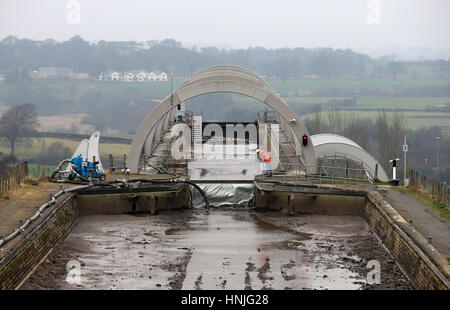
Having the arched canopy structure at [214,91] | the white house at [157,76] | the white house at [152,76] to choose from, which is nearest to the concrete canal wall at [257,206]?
the arched canopy structure at [214,91]

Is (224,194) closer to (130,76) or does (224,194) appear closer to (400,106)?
(400,106)

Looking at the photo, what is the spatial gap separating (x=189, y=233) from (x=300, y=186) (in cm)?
602

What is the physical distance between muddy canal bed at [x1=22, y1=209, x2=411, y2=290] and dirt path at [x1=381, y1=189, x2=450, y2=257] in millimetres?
1333

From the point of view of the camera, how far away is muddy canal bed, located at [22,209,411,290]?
22.5 meters

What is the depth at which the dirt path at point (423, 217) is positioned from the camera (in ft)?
76.5

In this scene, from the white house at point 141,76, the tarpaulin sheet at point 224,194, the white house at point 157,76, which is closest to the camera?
the tarpaulin sheet at point 224,194

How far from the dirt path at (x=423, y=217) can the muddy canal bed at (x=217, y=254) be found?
52.5 inches

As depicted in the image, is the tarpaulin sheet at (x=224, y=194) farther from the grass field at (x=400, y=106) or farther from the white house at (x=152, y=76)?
the white house at (x=152, y=76)

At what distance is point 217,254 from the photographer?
26.2 metres

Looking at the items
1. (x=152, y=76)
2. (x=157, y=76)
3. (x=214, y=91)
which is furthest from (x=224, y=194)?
(x=157, y=76)

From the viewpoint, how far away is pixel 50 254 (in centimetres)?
2533

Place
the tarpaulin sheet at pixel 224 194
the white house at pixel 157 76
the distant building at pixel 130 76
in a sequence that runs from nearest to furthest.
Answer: the tarpaulin sheet at pixel 224 194
the distant building at pixel 130 76
the white house at pixel 157 76

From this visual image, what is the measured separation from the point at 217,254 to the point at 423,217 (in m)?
6.77
